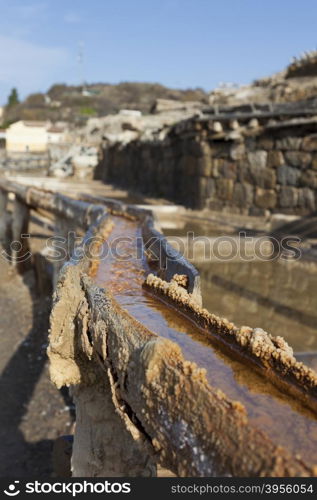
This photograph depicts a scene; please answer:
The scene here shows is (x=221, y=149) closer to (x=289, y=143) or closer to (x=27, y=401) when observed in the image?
(x=289, y=143)

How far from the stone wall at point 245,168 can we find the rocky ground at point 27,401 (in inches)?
166

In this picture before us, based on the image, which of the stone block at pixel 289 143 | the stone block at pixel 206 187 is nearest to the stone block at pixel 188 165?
the stone block at pixel 206 187

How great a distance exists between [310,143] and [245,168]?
1448 millimetres

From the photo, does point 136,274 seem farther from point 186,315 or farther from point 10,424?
point 10,424

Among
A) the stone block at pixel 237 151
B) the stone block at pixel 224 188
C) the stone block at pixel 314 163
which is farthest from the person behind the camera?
the stone block at pixel 224 188

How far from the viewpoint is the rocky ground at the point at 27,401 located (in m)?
4.57

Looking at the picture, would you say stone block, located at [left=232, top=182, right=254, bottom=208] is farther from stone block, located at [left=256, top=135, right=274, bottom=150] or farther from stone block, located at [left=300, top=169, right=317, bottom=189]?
stone block, located at [left=300, top=169, right=317, bottom=189]

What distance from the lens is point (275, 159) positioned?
8.36 m

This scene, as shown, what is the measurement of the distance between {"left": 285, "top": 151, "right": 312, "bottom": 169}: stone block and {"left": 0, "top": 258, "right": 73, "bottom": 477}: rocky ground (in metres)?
5.21

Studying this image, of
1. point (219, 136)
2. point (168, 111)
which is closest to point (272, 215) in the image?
point (219, 136)

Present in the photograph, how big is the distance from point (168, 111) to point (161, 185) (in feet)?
68.6

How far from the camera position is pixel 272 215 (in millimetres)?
8297

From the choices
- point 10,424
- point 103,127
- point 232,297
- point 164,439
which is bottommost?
point 10,424

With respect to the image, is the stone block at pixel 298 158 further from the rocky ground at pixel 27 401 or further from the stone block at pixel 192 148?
the rocky ground at pixel 27 401
